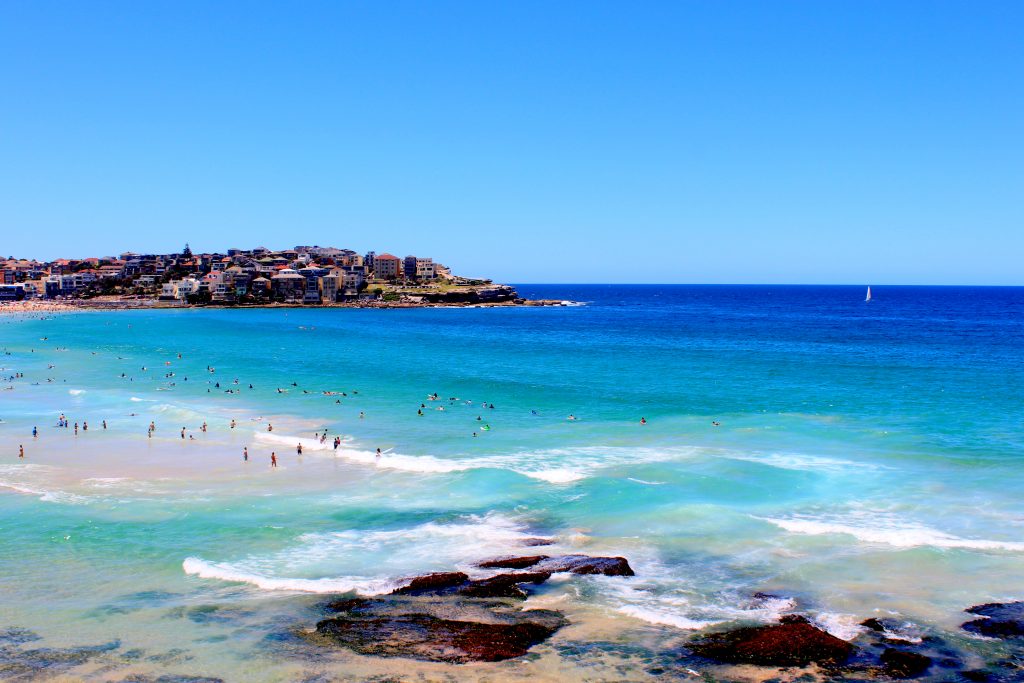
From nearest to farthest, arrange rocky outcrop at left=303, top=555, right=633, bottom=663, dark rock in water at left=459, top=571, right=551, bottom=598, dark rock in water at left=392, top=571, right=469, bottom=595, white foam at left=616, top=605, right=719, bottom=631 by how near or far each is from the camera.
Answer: rocky outcrop at left=303, top=555, right=633, bottom=663, white foam at left=616, top=605, right=719, bottom=631, dark rock in water at left=459, top=571, right=551, bottom=598, dark rock in water at left=392, top=571, right=469, bottom=595

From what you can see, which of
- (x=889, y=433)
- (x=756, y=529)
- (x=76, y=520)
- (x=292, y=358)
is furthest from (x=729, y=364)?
(x=76, y=520)

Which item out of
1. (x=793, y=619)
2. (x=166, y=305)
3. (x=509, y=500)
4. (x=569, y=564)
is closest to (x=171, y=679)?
(x=569, y=564)

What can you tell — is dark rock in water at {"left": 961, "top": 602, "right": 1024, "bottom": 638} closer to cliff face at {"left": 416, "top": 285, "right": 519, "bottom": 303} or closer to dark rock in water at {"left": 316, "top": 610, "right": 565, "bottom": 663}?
dark rock in water at {"left": 316, "top": 610, "right": 565, "bottom": 663}

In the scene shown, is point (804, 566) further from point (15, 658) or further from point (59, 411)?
point (59, 411)

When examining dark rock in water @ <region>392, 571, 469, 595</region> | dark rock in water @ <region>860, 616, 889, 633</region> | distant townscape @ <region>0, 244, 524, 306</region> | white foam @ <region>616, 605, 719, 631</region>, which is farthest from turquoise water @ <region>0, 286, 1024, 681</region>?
distant townscape @ <region>0, 244, 524, 306</region>

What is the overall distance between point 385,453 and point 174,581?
15927 millimetres

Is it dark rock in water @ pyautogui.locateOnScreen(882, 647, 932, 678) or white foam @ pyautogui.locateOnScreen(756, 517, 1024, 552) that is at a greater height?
white foam @ pyautogui.locateOnScreen(756, 517, 1024, 552)

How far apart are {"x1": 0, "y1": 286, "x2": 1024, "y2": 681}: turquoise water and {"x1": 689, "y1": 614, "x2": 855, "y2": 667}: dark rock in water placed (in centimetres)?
75

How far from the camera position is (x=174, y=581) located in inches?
839

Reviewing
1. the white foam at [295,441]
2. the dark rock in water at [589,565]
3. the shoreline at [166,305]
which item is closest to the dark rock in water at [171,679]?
the dark rock in water at [589,565]

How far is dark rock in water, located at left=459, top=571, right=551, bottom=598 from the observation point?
66.0 ft

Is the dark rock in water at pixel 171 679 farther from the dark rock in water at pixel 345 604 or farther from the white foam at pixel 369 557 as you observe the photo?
the white foam at pixel 369 557

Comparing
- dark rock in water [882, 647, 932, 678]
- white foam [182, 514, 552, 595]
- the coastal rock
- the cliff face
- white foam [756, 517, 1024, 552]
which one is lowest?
white foam [182, 514, 552, 595]

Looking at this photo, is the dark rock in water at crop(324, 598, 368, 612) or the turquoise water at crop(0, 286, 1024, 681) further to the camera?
the dark rock in water at crop(324, 598, 368, 612)
